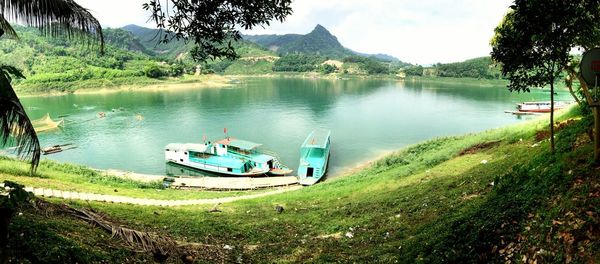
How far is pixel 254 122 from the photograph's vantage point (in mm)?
56500

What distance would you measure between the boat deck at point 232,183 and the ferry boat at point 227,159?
9.29 ft

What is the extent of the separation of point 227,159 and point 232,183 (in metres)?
5.18

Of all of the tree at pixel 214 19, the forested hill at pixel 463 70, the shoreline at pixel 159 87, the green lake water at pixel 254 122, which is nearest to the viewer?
the tree at pixel 214 19

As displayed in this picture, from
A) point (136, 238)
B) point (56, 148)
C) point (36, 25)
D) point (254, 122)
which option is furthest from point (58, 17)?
point (254, 122)

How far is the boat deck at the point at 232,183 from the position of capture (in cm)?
2712

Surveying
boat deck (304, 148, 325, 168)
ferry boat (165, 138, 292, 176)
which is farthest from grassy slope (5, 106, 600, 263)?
ferry boat (165, 138, 292, 176)

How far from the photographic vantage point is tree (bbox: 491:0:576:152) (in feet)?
23.4

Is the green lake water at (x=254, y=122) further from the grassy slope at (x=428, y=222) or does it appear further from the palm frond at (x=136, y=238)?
the palm frond at (x=136, y=238)

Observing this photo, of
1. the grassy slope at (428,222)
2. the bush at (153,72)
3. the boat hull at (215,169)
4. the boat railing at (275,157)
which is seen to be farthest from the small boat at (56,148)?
the bush at (153,72)

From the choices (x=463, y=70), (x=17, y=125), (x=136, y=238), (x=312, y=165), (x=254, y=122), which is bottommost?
(x=312, y=165)

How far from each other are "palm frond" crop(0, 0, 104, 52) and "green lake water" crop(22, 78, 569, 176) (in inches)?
1075

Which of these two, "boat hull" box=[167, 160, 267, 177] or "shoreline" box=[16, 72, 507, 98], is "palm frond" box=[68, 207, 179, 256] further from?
"shoreline" box=[16, 72, 507, 98]

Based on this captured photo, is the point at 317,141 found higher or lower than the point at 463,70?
lower

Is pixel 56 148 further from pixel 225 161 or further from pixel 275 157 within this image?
pixel 275 157
